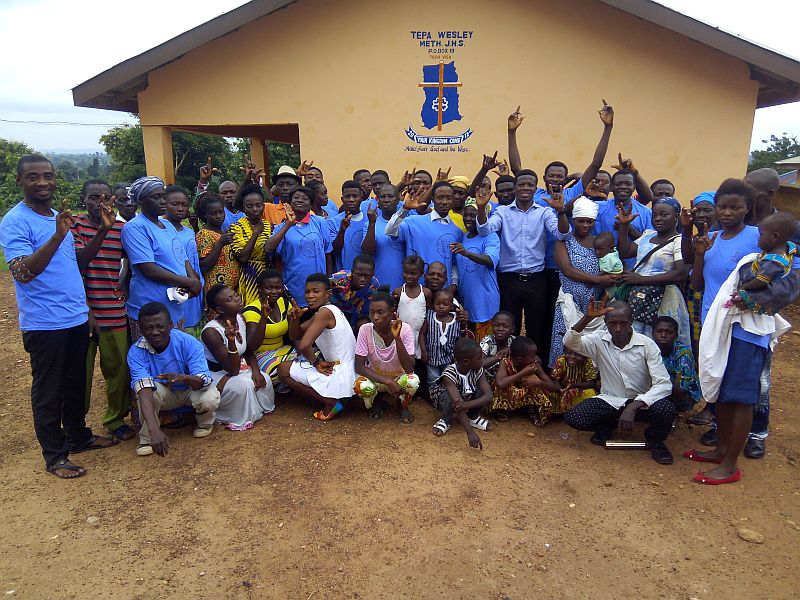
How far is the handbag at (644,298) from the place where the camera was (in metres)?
4.20

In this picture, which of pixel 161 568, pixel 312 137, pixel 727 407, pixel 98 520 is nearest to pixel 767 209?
pixel 727 407

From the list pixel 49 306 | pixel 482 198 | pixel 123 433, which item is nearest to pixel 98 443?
pixel 123 433

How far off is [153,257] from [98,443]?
1.42 metres

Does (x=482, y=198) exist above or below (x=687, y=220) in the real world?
above

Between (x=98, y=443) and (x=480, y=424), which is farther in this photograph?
(x=480, y=424)

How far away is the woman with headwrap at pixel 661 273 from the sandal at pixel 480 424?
4.57 feet

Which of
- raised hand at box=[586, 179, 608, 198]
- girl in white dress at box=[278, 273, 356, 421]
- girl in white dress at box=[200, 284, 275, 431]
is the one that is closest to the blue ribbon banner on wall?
raised hand at box=[586, 179, 608, 198]

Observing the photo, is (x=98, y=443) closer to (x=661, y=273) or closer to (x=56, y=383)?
(x=56, y=383)

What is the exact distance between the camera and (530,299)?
4.69 m

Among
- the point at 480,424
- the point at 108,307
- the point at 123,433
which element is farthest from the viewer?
the point at 480,424

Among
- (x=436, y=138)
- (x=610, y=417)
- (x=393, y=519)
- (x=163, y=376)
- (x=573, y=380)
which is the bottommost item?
(x=393, y=519)

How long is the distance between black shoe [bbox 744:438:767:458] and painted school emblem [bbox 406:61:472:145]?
5.37 m

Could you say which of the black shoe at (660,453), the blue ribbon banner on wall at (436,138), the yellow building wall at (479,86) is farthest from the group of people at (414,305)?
the yellow building wall at (479,86)

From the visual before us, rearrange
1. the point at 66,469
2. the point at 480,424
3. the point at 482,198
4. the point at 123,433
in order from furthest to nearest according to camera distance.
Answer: the point at 482,198 < the point at 480,424 < the point at 123,433 < the point at 66,469
